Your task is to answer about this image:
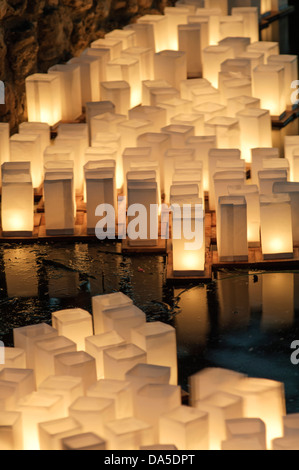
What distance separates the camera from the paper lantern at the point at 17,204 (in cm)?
797

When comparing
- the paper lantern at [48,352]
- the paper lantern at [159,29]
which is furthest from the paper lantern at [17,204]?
the paper lantern at [159,29]

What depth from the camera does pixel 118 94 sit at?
1016cm

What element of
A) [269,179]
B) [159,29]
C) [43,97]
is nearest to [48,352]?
[269,179]

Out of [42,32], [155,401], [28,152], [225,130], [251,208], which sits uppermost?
[42,32]

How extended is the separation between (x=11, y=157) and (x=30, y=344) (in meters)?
3.26

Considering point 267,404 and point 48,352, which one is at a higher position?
point 48,352

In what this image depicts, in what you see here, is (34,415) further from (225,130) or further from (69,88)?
(69,88)

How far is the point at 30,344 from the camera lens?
5.88m

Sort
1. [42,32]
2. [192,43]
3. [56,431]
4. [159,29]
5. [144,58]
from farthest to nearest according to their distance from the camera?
[159,29] < [192,43] < [42,32] < [144,58] < [56,431]

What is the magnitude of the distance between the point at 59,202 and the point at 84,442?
11.1ft

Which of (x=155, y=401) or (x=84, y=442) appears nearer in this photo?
(x=84, y=442)

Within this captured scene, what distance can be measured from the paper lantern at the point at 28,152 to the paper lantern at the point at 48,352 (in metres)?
3.24

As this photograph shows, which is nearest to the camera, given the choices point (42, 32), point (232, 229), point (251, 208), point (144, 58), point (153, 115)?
point (232, 229)

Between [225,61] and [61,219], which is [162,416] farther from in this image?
[225,61]
